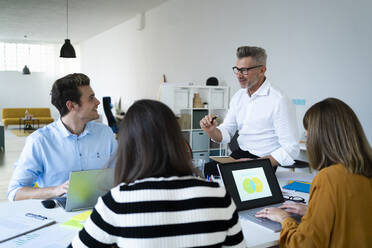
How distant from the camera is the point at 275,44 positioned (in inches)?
181

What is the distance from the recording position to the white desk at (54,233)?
133 centimetres

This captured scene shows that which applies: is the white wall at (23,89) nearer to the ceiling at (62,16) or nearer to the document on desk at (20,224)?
the ceiling at (62,16)

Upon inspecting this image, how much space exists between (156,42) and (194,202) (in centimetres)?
737

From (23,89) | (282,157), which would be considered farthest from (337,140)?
(23,89)

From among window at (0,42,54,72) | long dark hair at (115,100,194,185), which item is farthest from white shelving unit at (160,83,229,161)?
window at (0,42,54,72)

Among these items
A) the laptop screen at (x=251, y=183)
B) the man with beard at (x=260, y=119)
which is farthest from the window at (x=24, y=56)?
the laptop screen at (x=251, y=183)

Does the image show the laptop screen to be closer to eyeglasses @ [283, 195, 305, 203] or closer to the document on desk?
eyeglasses @ [283, 195, 305, 203]

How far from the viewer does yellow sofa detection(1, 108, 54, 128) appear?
12555mm

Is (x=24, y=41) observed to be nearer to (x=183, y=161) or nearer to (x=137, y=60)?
(x=137, y=60)

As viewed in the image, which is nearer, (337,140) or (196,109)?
A: (337,140)

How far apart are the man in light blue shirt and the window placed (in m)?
14.5

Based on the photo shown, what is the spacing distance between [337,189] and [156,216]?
765 millimetres

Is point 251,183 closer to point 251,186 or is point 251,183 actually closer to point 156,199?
point 251,186

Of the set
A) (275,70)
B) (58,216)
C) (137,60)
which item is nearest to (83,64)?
(137,60)
